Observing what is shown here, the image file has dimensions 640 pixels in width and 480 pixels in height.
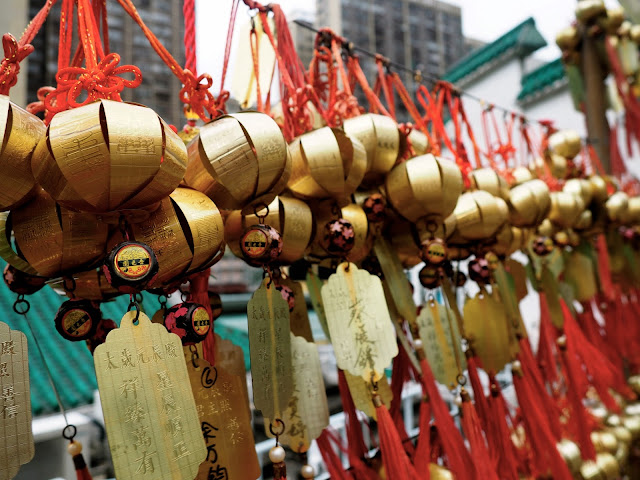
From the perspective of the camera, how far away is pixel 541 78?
2.45m

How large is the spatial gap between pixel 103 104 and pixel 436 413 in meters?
0.47

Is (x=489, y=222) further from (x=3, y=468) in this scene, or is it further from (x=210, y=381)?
(x=3, y=468)

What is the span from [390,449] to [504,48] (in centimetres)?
256

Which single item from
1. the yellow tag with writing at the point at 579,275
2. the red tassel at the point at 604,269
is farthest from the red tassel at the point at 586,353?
the red tassel at the point at 604,269

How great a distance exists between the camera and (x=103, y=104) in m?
0.30

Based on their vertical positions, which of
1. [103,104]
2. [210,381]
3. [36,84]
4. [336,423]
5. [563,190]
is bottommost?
[336,423]

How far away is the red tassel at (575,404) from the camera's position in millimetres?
849

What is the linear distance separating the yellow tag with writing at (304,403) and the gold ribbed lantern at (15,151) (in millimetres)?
260

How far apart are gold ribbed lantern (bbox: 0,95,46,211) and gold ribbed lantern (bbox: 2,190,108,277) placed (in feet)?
0.05

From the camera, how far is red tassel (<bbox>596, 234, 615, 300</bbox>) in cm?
111

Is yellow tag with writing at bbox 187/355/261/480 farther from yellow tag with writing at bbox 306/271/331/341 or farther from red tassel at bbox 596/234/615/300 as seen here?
red tassel at bbox 596/234/615/300

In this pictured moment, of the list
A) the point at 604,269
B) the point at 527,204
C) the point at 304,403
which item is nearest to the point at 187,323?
the point at 304,403

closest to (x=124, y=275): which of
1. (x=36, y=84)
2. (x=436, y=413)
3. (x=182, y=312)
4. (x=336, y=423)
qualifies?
(x=182, y=312)

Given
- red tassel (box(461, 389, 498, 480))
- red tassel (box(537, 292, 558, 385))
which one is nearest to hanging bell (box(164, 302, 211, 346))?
red tassel (box(461, 389, 498, 480))
